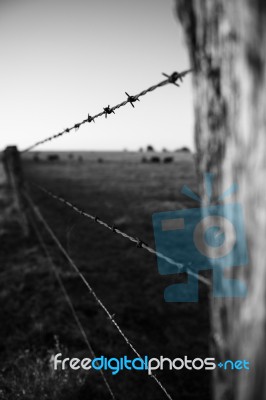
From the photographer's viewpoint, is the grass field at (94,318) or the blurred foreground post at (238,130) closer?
the blurred foreground post at (238,130)

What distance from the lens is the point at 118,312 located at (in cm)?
404

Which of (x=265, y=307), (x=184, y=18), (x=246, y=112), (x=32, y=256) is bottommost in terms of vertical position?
(x=32, y=256)

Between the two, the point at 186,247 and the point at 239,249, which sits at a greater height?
the point at 239,249

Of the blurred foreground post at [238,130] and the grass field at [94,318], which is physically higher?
the blurred foreground post at [238,130]

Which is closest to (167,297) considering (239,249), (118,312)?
(118,312)

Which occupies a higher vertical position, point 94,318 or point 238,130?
point 238,130

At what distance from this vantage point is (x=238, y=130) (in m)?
0.53

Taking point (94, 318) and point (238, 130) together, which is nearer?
point (238, 130)

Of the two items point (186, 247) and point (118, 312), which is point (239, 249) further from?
point (186, 247)

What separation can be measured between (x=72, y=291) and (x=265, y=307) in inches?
166

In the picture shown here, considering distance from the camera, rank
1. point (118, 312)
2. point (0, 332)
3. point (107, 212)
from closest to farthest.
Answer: point (0, 332) < point (118, 312) < point (107, 212)

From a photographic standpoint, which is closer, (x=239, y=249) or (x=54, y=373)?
(x=239, y=249)

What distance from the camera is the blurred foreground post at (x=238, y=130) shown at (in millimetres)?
479

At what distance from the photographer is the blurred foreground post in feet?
1.57
